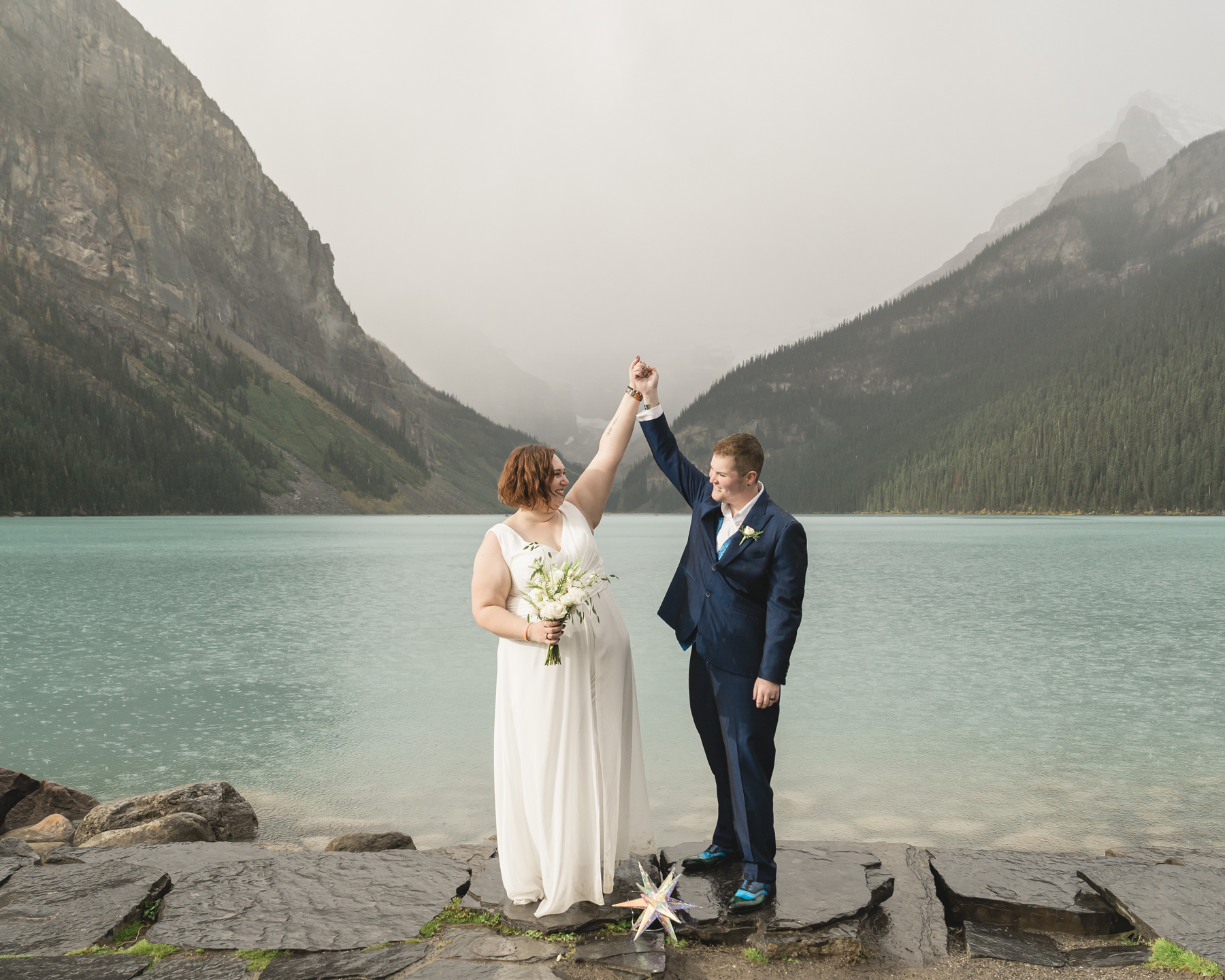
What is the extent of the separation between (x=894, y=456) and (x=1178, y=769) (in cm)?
20105

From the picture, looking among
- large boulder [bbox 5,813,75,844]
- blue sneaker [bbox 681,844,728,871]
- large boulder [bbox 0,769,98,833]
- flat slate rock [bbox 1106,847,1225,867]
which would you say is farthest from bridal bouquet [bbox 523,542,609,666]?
large boulder [bbox 0,769,98,833]

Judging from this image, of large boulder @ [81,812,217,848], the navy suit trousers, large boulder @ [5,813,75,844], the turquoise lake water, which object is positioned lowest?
the turquoise lake water

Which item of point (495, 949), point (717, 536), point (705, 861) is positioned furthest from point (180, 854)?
point (717, 536)

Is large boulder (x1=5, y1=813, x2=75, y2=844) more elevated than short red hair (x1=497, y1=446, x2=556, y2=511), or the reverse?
short red hair (x1=497, y1=446, x2=556, y2=511)

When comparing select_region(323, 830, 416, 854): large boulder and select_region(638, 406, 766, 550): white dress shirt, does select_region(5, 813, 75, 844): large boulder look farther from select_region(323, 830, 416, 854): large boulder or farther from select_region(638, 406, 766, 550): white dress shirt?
select_region(638, 406, 766, 550): white dress shirt

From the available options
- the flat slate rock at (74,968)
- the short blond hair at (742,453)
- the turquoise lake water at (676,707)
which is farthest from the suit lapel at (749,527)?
the turquoise lake water at (676,707)

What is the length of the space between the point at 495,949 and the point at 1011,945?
8.84ft

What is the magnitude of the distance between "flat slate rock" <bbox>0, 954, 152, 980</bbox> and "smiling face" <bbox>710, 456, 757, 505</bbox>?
3.67 metres

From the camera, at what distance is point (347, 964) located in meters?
3.79

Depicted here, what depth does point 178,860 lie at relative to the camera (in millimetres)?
5418

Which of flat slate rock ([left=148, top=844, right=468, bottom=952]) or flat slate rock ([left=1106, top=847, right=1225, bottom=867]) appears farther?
flat slate rock ([left=1106, top=847, right=1225, bottom=867])

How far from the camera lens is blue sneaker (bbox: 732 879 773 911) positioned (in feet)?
13.8

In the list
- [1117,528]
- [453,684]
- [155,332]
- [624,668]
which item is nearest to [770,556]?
[624,668]

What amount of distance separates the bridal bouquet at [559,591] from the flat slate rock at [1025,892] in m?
2.81
